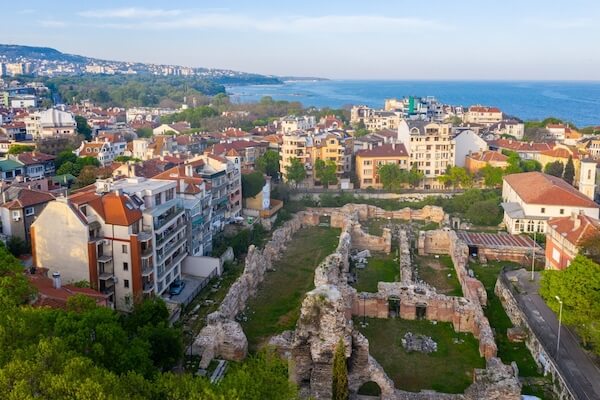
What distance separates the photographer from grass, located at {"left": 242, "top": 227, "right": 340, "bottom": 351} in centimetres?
2655

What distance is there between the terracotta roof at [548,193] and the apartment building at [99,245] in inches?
1153

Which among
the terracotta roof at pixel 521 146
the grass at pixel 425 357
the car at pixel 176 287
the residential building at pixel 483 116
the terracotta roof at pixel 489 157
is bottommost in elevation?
the grass at pixel 425 357

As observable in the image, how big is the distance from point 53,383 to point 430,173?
5228 centimetres

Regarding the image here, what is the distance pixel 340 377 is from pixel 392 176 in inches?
1583

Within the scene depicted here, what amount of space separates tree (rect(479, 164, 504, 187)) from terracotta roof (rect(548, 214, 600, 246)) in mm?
21752

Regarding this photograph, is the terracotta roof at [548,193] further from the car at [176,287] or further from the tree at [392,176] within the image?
the car at [176,287]

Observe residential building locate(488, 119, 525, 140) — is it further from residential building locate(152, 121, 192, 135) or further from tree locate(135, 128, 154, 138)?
tree locate(135, 128, 154, 138)

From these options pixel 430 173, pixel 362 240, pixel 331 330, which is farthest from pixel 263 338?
pixel 430 173

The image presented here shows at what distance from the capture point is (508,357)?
24.1 metres

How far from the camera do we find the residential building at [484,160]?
58716mm

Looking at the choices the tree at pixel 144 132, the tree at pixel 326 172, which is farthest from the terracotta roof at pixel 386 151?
the tree at pixel 144 132

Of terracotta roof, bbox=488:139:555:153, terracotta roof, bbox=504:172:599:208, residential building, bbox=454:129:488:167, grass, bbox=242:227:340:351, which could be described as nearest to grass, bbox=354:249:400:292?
grass, bbox=242:227:340:351

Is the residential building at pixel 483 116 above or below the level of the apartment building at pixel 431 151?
above

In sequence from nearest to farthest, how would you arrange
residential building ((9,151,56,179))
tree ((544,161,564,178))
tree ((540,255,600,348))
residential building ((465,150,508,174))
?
tree ((540,255,600,348)), residential building ((9,151,56,179)), tree ((544,161,564,178)), residential building ((465,150,508,174))
